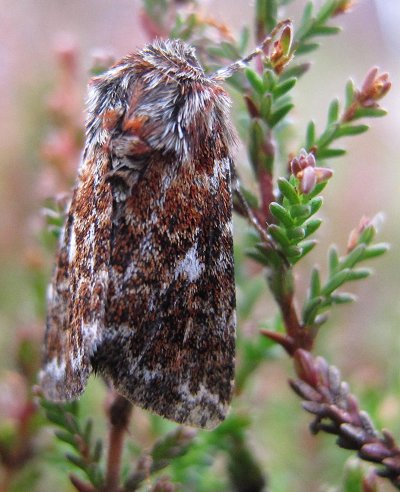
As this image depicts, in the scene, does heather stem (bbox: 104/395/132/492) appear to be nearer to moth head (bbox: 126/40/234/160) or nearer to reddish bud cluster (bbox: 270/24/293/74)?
moth head (bbox: 126/40/234/160)

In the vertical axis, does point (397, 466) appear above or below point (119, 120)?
below

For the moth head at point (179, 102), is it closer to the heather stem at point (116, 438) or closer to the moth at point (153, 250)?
the moth at point (153, 250)

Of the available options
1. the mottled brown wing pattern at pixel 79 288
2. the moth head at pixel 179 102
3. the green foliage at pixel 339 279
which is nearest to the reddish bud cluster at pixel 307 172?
the green foliage at pixel 339 279

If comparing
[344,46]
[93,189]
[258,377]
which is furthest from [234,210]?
[344,46]

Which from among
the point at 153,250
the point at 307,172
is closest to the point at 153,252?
the point at 153,250

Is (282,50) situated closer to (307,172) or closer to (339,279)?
(307,172)

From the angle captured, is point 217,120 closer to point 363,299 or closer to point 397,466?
point 397,466
